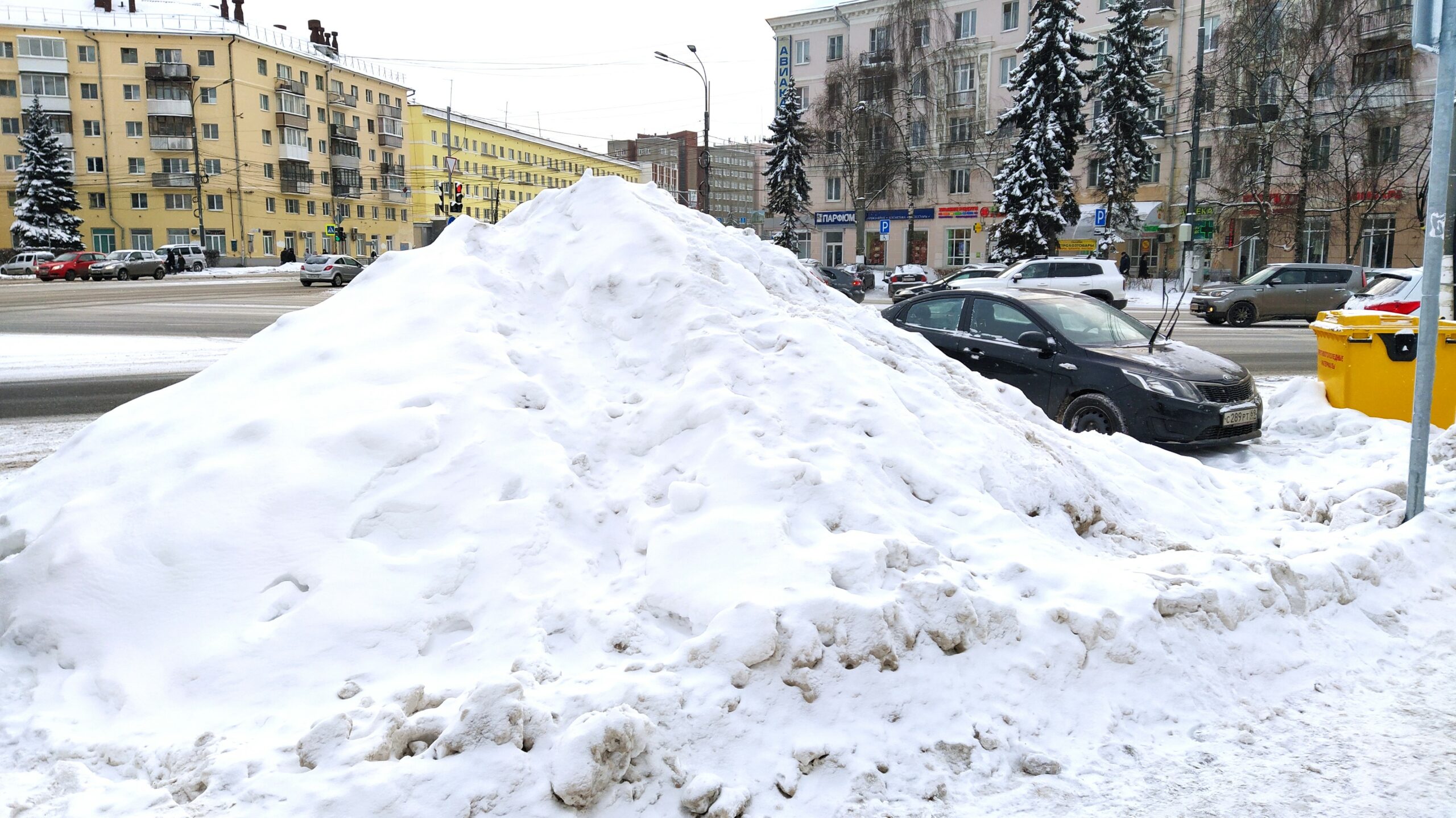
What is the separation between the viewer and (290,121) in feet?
236

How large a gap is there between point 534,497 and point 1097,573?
2.61 metres

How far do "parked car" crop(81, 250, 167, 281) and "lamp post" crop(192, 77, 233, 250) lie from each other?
57.2 feet

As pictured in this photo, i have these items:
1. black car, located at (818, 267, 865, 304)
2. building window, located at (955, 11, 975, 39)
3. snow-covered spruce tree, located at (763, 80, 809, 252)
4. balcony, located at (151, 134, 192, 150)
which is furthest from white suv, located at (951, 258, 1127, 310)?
Answer: balcony, located at (151, 134, 192, 150)

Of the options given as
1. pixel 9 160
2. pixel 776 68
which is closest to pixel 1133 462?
pixel 776 68

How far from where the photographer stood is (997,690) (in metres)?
3.59

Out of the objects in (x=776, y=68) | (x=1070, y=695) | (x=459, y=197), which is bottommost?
(x=1070, y=695)

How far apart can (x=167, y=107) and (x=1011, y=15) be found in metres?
58.1

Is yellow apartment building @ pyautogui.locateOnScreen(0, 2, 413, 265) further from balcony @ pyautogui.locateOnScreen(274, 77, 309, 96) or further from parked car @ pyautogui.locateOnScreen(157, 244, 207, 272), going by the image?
parked car @ pyautogui.locateOnScreen(157, 244, 207, 272)

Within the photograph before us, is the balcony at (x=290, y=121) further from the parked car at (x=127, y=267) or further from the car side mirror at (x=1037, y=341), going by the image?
the car side mirror at (x=1037, y=341)

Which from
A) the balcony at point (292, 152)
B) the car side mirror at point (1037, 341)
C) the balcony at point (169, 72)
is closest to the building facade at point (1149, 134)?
the car side mirror at point (1037, 341)

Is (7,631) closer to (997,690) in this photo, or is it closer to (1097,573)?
(997,690)

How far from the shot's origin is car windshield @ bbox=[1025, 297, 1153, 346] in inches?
347

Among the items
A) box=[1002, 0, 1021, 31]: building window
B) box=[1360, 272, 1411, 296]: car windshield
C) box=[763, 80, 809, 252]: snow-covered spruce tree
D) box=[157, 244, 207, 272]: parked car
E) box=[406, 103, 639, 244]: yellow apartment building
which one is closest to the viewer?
box=[1360, 272, 1411, 296]: car windshield

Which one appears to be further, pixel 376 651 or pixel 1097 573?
pixel 1097 573
